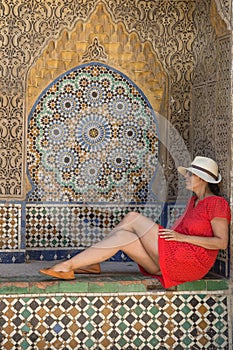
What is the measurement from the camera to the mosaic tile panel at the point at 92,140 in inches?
221

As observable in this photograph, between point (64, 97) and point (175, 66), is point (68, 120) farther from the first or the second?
point (175, 66)

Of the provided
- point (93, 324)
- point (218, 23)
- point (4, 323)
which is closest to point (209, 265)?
point (93, 324)

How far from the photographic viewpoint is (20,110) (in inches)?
211

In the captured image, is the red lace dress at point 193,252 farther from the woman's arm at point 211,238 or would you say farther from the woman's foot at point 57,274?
the woman's foot at point 57,274

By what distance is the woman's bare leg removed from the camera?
432 centimetres

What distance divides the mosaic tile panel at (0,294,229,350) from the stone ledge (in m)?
0.05

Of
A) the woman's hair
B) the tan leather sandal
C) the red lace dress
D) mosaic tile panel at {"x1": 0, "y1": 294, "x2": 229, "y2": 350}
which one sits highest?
the woman's hair

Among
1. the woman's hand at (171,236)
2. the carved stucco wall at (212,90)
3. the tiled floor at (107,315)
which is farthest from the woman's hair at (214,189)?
the tiled floor at (107,315)

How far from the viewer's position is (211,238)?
14.2 feet

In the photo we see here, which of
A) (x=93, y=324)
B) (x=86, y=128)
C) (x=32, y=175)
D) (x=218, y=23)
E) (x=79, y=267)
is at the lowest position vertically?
(x=93, y=324)

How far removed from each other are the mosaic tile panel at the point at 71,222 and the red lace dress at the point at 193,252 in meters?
1.28

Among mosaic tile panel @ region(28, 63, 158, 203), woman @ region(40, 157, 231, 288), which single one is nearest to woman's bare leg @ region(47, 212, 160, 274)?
woman @ region(40, 157, 231, 288)

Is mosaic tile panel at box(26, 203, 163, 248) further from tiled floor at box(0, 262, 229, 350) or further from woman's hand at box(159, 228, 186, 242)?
woman's hand at box(159, 228, 186, 242)

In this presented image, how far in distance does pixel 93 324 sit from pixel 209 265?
33.6 inches
